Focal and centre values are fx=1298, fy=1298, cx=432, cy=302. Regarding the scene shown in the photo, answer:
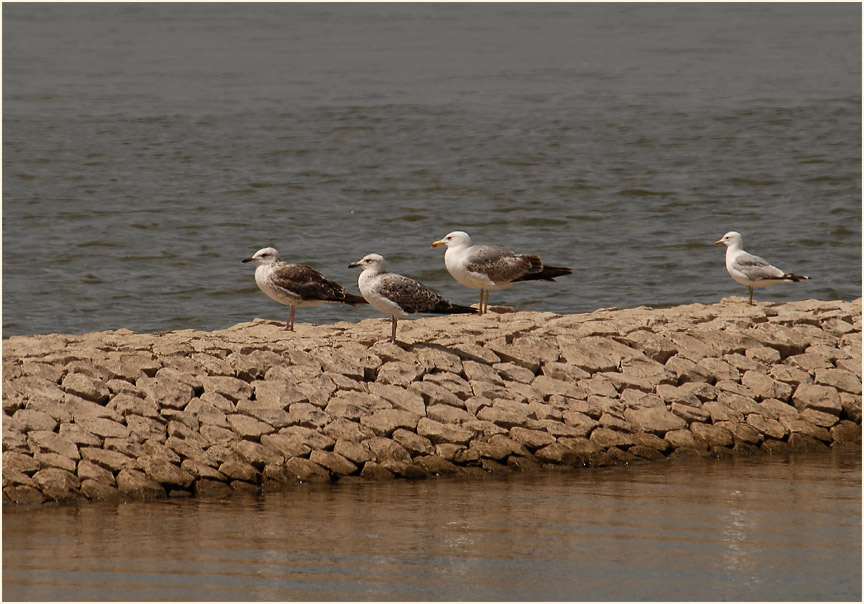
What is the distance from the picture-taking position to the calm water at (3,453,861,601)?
962 centimetres

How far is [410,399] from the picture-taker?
43.3 feet

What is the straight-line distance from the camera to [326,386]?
13164 millimetres

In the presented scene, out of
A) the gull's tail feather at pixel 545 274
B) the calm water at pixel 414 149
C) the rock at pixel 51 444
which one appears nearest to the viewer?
the rock at pixel 51 444

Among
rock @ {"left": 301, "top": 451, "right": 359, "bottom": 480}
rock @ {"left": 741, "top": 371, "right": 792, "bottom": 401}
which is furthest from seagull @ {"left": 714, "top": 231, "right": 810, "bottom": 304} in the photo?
rock @ {"left": 301, "top": 451, "right": 359, "bottom": 480}

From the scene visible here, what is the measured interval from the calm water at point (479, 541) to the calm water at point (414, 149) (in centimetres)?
807

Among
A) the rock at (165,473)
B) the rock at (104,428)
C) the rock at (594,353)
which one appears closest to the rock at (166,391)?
the rock at (104,428)

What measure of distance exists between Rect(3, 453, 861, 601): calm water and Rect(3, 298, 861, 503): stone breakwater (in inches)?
14.0

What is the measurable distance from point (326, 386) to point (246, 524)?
87.8 inches

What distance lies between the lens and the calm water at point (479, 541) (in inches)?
379

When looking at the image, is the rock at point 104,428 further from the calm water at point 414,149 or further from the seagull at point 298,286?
the calm water at point 414,149

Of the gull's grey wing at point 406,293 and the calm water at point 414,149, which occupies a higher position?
the calm water at point 414,149

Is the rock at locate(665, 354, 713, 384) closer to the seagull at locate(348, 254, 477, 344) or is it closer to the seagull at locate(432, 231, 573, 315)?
the seagull at locate(432, 231, 573, 315)

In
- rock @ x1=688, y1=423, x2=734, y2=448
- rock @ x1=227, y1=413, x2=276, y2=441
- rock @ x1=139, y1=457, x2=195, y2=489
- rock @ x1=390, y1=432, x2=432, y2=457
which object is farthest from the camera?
rock @ x1=688, y1=423, x2=734, y2=448

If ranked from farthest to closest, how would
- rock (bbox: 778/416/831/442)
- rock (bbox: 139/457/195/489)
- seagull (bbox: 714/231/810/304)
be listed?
seagull (bbox: 714/231/810/304) < rock (bbox: 778/416/831/442) < rock (bbox: 139/457/195/489)
